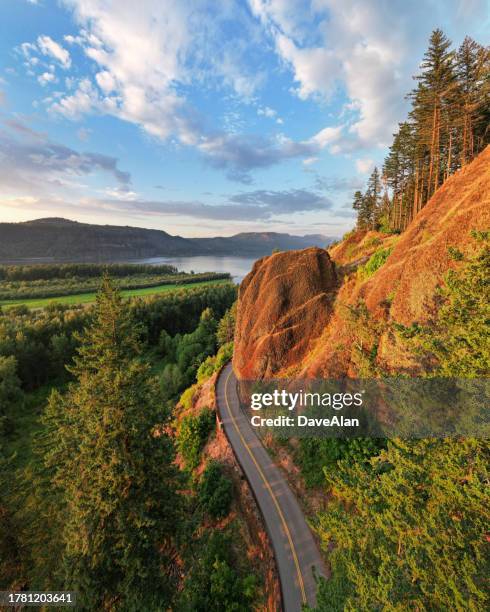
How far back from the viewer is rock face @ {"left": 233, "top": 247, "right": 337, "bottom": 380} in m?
26.1

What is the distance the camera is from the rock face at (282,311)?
26078 millimetres

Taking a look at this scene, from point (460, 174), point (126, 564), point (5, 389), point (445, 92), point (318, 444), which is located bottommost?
point (5, 389)

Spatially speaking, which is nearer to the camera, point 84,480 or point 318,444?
point 84,480

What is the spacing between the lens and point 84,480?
32.8 ft

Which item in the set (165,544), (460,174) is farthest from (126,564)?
(460,174)

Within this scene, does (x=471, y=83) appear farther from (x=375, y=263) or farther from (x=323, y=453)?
(x=323, y=453)

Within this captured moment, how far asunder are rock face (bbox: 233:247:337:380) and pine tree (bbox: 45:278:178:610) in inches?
650

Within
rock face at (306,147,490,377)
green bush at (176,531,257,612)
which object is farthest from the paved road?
rock face at (306,147,490,377)

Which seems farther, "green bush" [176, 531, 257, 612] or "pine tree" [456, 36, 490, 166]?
"pine tree" [456, 36, 490, 166]

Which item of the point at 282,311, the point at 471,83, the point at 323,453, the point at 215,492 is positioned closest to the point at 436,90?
the point at 471,83

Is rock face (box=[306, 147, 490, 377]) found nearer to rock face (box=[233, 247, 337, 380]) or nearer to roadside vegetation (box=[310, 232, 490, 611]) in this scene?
rock face (box=[233, 247, 337, 380])

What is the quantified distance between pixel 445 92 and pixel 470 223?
20.8 meters

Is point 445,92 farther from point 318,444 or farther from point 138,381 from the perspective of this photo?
point 138,381

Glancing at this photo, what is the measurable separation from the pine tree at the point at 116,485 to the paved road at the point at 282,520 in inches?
297
